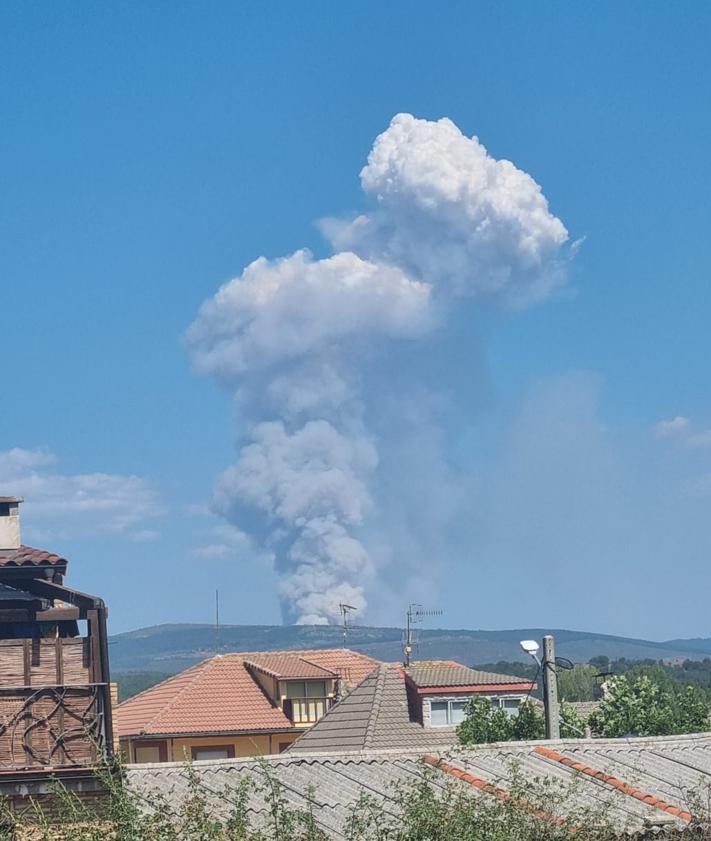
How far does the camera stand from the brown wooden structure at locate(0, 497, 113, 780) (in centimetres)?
2230

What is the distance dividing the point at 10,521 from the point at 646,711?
22538mm

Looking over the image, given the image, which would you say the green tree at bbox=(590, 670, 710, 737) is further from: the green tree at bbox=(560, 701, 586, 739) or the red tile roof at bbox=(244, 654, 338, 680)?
the red tile roof at bbox=(244, 654, 338, 680)

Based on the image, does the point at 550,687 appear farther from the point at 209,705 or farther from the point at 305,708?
the point at 305,708

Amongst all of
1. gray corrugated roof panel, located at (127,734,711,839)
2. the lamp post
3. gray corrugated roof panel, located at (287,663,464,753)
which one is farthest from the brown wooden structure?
gray corrugated roof panel, located at (287,663,464,753)

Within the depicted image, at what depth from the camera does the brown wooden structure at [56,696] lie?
73.2 ft

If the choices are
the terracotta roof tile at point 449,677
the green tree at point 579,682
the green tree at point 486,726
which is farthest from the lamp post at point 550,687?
the green tree at point 579,682

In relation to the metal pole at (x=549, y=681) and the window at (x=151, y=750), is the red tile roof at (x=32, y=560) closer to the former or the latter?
the metal pole at (x=549, y=681)

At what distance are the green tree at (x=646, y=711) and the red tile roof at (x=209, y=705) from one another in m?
22.2

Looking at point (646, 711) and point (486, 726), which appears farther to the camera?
point (486, 726)

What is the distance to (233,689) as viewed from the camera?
2699 inches

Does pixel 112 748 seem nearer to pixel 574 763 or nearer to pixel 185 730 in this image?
pixel 574 763

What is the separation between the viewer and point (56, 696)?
22.9 meters

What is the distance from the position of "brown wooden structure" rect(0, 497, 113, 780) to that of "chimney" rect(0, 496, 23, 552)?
10.6 ft

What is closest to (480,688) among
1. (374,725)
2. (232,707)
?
(374,725)
